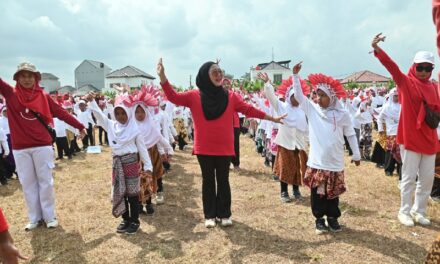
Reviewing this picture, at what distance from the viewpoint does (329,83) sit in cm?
480

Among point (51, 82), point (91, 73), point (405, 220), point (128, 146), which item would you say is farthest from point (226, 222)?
point (51, 82)

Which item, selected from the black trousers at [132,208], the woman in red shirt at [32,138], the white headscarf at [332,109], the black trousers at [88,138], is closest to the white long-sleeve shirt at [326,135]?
the white headscarf at [332,109]

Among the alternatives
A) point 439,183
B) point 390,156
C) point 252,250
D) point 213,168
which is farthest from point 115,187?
point 390,156

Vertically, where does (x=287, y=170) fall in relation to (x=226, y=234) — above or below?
above

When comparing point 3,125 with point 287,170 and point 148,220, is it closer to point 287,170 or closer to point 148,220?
point 148,220

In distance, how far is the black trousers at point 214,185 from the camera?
5.09 m

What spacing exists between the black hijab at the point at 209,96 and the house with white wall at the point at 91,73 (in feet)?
225

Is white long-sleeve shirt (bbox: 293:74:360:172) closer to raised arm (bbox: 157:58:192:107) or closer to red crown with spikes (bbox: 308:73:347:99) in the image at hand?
red crown with spikes (bbox: 308:73:347:99)

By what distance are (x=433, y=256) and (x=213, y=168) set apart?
3.40m

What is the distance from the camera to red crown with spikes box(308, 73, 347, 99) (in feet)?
15.6

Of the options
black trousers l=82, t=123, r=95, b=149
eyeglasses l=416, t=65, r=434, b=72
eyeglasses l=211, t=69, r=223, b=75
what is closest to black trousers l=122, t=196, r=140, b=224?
eyeglasses l=211, t=69, r=223, b=75

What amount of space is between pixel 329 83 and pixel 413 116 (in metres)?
1.25

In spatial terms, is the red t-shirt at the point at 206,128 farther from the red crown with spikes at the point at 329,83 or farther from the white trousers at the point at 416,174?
the white trousers at the point at 416,174

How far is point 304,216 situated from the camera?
5676mm
